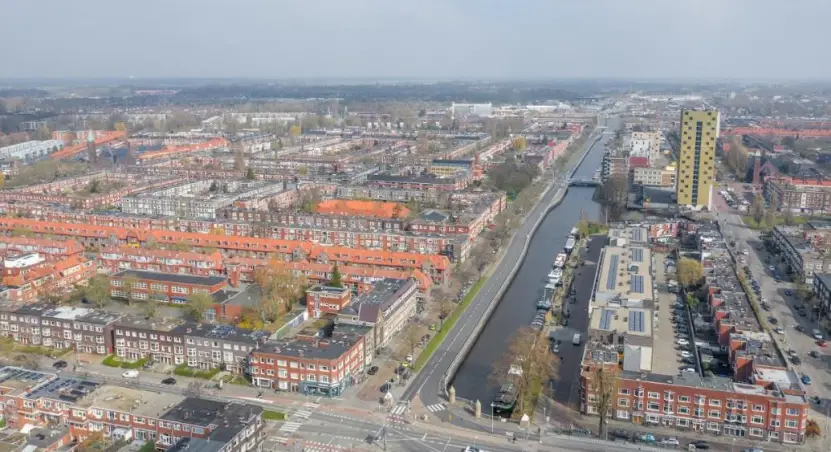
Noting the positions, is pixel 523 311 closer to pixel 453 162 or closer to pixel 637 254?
pixel 637 254

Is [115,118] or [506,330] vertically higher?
[115,118]

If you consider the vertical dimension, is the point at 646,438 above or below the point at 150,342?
below

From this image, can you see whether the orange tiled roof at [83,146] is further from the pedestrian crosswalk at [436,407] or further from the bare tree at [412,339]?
the pedestrian crosswalk at [436,407]

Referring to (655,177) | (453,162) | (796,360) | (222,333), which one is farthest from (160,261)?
(655,177)

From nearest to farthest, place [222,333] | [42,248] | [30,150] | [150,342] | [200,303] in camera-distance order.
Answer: [222,333] < [150,342] < [200,303] < [42,248] < [30,150]

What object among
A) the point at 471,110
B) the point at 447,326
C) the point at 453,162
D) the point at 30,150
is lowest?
the point at 447,326

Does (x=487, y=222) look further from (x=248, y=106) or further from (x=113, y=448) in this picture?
(x=248, y=106)

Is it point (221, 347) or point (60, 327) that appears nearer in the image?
point (221, 347)

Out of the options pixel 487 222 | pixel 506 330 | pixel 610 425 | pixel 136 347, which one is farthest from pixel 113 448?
pixel 487 222
